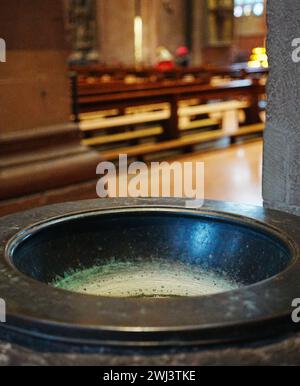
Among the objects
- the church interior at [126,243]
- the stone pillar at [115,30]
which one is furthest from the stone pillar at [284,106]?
the stone pillar at [115,30]

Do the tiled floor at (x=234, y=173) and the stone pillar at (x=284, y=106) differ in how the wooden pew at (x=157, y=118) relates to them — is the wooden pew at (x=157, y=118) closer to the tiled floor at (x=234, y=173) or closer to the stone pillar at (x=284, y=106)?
the tiled floor at (x=234, y=173)

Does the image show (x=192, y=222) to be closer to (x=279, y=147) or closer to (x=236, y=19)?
(x=279, y=147)

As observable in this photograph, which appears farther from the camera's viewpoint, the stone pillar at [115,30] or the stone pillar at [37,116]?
the stone pillar at [115,30]

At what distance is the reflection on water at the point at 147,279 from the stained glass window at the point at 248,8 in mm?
22368

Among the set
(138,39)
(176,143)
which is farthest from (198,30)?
(176,143)

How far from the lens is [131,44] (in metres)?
17.6

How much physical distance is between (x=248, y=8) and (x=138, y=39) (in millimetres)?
7305

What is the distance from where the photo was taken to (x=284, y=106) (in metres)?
1.87

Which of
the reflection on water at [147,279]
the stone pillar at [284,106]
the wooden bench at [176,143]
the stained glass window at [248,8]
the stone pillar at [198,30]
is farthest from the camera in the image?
the stained glass window at [248,8]

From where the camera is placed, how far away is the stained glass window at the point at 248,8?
2278cm

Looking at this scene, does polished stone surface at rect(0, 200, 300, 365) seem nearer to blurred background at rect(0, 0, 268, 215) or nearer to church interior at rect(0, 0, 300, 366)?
church interior at rect(0, 0, 300, 366)

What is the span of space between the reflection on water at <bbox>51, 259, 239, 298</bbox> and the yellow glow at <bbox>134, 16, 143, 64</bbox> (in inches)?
651

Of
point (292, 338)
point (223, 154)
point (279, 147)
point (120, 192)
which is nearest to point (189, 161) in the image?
point (223, 154)

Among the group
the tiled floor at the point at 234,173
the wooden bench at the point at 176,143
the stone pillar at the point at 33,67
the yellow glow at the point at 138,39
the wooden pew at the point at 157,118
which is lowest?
the tiled floor at the point at 234,173
